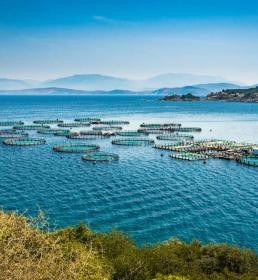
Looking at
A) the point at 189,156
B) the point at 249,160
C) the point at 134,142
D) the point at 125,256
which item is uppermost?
the point at 125,256

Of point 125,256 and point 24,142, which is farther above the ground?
point 125,256

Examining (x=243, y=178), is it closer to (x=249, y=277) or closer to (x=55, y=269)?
(x=249, y=277)

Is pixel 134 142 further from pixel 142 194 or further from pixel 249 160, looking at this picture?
pixel 142 194

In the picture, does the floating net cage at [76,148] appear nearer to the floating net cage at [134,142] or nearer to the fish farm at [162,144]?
the fish farm at [162,144]

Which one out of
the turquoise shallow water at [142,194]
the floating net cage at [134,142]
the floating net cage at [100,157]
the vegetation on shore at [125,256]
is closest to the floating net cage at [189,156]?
the turquoise shallow water at [142,194]

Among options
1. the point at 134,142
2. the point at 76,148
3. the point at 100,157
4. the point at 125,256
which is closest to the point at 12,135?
the point at 76,148

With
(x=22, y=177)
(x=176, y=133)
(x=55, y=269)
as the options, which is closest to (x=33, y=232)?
(x=55, y=269)
